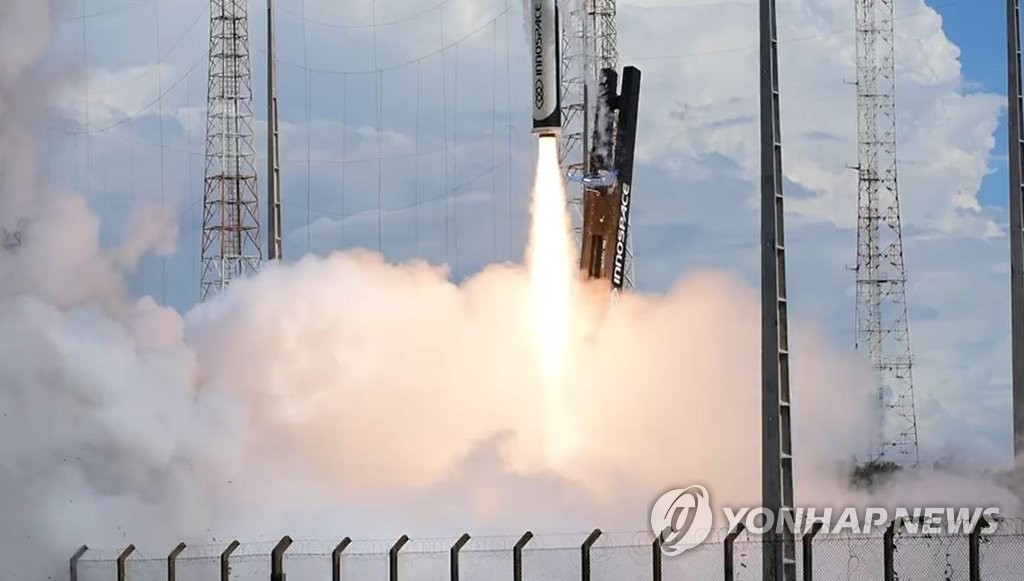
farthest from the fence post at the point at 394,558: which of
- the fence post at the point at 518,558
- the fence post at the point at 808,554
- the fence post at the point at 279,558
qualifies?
the fence post at the point at 808,554

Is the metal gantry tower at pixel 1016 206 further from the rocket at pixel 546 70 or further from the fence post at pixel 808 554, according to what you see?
the fence post at pixel 808 554

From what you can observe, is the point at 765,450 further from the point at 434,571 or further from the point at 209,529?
the point at 209,529

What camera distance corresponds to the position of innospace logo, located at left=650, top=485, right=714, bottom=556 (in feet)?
110

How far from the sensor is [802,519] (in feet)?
115

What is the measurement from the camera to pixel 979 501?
41.4 meters

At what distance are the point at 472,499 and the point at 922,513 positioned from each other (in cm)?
818

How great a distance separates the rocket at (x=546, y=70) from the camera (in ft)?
134

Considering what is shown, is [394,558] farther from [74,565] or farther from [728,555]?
[74,565]

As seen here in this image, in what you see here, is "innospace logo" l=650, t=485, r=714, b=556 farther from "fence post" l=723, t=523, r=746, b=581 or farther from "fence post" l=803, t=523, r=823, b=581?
"fence post" l=803, t=523, r=823, b=581

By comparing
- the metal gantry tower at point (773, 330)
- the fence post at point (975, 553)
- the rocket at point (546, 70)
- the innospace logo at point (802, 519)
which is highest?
the rocket at point (546, 70)

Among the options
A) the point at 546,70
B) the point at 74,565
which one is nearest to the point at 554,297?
the point at 546,70

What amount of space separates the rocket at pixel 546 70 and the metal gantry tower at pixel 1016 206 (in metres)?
8.63

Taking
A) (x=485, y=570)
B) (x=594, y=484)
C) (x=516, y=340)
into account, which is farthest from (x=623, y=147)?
(x=485, y=570)

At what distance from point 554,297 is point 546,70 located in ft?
15.1
